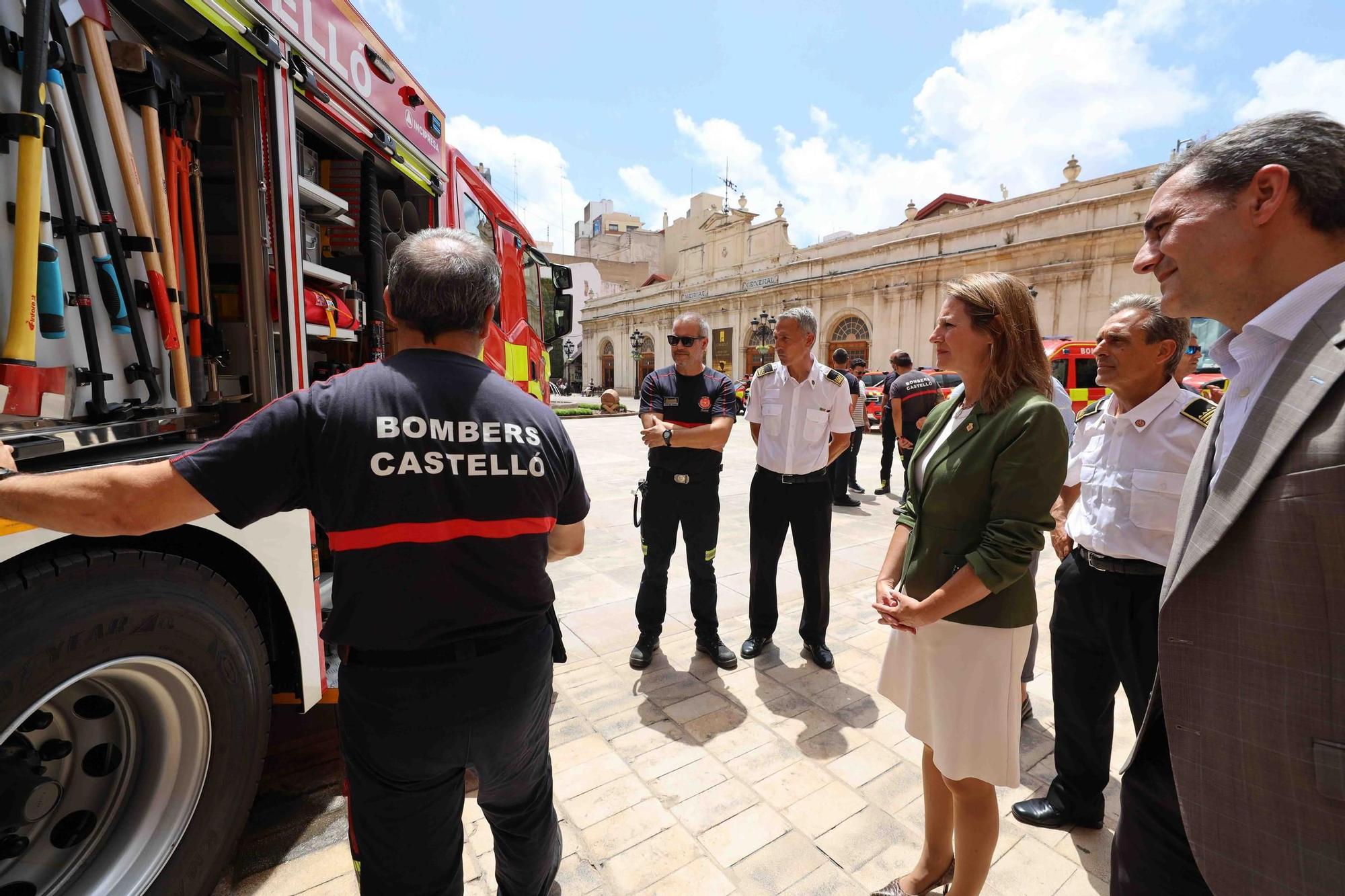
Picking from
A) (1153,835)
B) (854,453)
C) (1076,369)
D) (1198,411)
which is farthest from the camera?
(1076,369)

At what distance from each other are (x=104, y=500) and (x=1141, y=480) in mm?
2989

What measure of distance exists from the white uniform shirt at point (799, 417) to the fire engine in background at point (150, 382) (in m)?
2.50

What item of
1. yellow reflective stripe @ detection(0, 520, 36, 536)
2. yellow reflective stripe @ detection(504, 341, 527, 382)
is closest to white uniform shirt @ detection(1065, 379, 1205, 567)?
yellow reflective stripe @ detection(0, 520, 36, 536)

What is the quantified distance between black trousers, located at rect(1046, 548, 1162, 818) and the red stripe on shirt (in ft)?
7.18

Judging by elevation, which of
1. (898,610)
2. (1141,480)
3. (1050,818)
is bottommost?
(1050,818)

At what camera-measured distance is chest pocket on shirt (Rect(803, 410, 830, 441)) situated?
12.0ft

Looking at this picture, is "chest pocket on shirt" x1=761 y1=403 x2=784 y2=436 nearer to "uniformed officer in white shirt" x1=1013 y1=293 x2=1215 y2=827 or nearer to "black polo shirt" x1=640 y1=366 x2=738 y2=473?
"black polo shirt" x1=640 y1=366 x2=738 y2=473

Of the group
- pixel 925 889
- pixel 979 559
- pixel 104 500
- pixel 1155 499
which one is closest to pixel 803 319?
pixel 1155 499

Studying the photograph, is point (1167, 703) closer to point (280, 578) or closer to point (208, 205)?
point (280, 578)

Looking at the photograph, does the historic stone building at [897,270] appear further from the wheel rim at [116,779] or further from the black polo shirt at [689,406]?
the wheel rim at [116,779]

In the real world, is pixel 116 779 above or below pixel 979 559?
below

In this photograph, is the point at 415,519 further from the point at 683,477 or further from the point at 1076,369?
the point at 1076,369

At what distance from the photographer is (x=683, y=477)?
11.9 feet

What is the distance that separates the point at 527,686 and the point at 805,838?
4.81 feet
